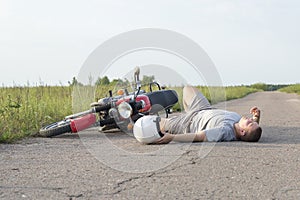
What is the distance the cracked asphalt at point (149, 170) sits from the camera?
8.98 feet

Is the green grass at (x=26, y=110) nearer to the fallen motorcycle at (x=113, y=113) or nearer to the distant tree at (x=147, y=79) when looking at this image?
the fallen motorcycle at (x=113, y=113)

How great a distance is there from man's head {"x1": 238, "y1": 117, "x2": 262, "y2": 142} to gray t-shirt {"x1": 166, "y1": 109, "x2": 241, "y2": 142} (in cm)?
11

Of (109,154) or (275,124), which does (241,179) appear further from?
(275,124)

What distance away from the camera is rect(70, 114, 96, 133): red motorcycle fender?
5652 mm

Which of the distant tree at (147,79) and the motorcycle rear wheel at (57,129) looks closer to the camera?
the motorcycle rear wheel at (57,129)

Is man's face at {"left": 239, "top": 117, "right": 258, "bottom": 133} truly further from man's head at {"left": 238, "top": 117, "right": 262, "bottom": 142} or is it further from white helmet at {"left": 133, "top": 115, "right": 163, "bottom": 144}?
white helmet at {"left": 133, "top": 115, "right": 163, "bottom": 144}

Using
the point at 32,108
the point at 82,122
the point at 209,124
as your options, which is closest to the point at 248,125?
the point at 209,124

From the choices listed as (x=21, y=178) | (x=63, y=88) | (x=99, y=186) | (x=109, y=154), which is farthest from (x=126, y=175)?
(x=63, y=88)

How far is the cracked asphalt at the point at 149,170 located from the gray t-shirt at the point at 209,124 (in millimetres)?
145

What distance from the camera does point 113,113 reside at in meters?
5.55

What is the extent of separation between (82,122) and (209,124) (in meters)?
1.73

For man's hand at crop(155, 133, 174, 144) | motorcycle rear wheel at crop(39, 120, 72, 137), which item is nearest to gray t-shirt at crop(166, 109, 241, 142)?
man's hand at crop(155, 133, 174, 144)

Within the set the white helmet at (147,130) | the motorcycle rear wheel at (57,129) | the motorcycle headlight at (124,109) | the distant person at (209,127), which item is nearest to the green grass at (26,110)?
the motorcycle rear wheel at (57,129)

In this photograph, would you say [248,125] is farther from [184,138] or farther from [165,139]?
[165,139]
